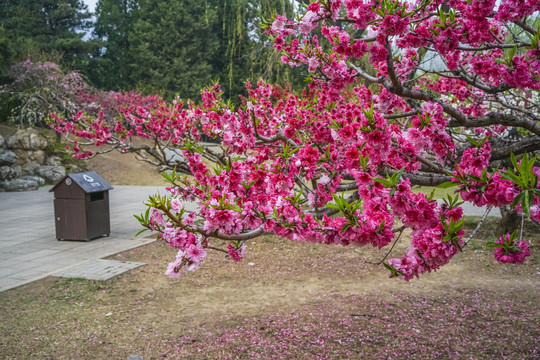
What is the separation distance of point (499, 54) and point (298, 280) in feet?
10.7

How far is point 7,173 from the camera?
1525 cm

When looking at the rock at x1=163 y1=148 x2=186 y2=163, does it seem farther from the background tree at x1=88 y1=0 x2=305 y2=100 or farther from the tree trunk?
the background tree at x1=88 y1=0 x2=305 y2=100

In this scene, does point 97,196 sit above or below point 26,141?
below

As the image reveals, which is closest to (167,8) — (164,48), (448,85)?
(164,48)

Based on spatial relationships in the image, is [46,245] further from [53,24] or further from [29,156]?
[53,24]

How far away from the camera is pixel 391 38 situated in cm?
246

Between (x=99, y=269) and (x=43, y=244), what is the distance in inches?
83.6

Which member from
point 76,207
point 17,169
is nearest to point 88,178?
point 76,207

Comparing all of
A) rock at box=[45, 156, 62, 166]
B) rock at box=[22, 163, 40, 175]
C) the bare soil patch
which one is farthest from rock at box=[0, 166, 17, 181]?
the bare soil patch

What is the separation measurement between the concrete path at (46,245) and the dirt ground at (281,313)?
47cm

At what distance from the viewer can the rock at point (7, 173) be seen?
1510 centimetres

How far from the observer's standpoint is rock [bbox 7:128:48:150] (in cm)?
1672

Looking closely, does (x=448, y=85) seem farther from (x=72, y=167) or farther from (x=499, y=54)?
(x=72, y=167)

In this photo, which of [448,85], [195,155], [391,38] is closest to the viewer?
[391,38]
